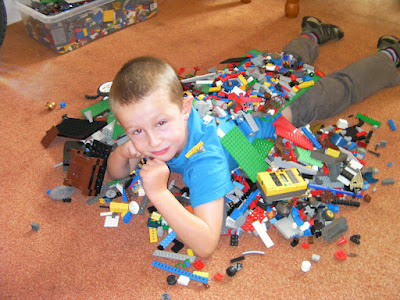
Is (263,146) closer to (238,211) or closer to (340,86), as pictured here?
(238,211)

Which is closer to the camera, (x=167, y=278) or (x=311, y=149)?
(x=167, y=278)

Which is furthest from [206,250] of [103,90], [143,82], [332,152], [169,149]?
[103,90]

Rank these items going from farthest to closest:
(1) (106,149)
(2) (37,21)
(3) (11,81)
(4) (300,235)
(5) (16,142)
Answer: (2) (37,21), (3) (11,81), (5) (16,142), (1) (106,149), (4) (300,235)

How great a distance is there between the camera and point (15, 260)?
1.14 m

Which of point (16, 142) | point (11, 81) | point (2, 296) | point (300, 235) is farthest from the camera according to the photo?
point (11, 81)

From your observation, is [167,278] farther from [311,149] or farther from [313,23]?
[313,23]

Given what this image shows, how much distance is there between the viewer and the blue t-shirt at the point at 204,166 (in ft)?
3.50

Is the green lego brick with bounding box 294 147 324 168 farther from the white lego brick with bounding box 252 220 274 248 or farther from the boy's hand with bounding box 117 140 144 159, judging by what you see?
the boy's hand with bounding box 117 140 144 159

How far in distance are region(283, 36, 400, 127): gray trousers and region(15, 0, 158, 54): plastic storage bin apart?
3.81 feet

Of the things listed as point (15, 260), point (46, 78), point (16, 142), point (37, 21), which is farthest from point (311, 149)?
point (37, 21)

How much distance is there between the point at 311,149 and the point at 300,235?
1.27 feet

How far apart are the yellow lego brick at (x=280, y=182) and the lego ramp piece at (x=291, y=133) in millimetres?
195

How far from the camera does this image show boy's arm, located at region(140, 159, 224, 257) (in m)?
1.02

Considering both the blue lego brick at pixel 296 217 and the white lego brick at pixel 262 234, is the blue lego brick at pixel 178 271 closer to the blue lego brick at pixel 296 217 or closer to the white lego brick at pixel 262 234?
the white lego brick at pixel 262 234
